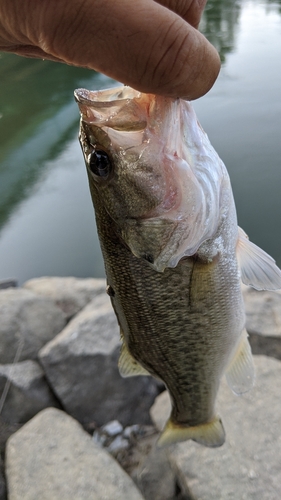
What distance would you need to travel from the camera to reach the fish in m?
0.96

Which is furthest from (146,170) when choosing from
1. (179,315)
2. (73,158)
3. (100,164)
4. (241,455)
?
(73,158)

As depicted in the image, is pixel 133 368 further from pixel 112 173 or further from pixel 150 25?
pixel 150 25

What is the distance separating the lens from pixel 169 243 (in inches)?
41.2

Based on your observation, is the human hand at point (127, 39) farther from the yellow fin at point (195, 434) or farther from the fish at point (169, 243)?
Result: the yellow fin at point (195, 434)

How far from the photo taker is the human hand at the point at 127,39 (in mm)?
699

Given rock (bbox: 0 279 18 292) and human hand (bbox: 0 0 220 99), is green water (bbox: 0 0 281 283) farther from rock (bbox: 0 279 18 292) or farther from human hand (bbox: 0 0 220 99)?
human hand (bbox: 0 0 220 99)

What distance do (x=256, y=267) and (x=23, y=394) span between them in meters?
A: 1.97

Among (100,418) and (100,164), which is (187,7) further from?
(100,418)

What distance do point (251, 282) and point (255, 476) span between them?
1.09 metres

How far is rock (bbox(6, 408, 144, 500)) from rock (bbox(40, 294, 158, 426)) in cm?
26

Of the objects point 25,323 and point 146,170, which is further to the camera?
point 25,323

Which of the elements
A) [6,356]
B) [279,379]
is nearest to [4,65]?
[6,356]

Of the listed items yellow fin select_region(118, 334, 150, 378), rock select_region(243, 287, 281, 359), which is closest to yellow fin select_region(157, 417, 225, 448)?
yellow fin select_region(118, 334, 150, 378)

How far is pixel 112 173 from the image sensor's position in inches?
40.1
